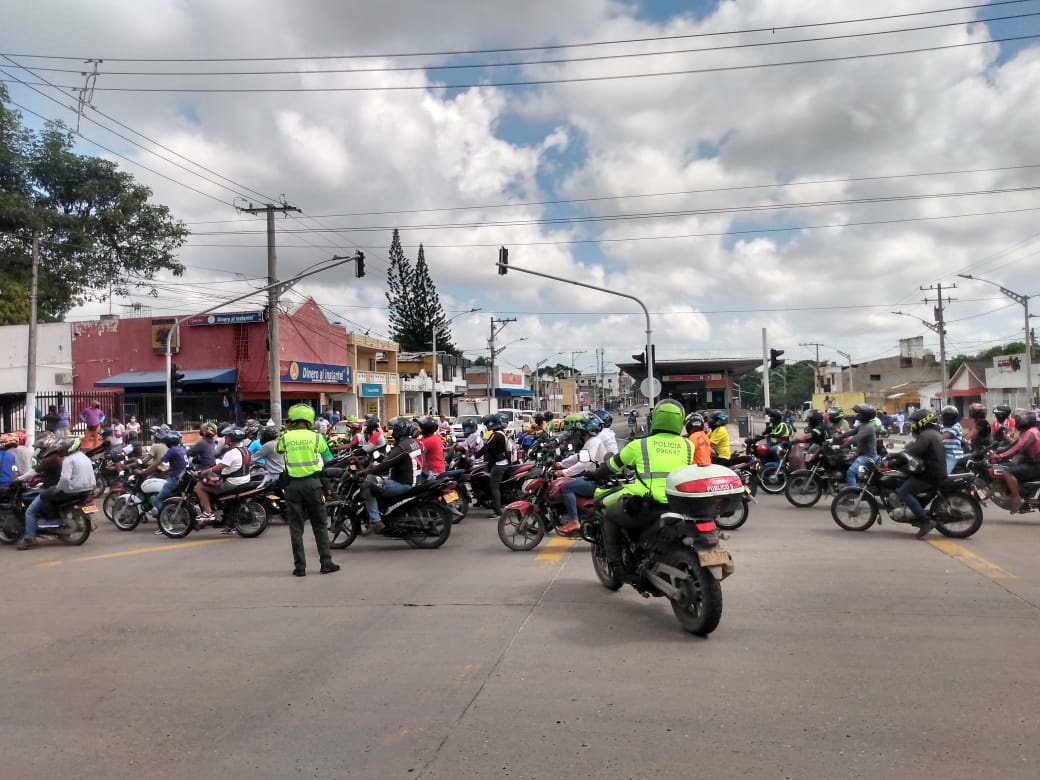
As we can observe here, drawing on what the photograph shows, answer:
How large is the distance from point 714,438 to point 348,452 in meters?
6.76

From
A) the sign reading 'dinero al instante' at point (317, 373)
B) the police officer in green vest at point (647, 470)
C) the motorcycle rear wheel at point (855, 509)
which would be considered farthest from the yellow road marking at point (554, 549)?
the sign reading 'dinero al instante' at point (317, 373)

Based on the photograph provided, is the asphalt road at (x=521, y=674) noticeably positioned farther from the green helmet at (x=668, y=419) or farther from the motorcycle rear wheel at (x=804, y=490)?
the motorcycle rear wheel at (x=804, y=490)

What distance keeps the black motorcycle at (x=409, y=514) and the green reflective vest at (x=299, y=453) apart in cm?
142

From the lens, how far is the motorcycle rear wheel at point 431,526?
390 inches

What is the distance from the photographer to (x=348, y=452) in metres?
15.0

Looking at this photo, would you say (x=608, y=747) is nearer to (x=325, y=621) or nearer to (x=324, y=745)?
(x=324, y=745)

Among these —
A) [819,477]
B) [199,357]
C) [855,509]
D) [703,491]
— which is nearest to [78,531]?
[703,491]

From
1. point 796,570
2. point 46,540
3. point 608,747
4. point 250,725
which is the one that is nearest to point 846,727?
point 608,747

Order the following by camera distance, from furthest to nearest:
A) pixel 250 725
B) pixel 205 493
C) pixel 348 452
→ pixel 348 452
pixel 205 493
pixel 250 725

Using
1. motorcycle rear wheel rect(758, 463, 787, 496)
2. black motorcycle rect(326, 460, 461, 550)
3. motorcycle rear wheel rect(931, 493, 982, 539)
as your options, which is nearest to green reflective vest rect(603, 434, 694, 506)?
black motorcycle rect(326, 460, 461, 550)

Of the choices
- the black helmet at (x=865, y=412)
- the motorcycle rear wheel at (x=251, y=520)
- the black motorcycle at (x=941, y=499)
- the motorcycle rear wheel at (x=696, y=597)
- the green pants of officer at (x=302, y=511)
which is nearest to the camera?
the motorcycle rear wheel at (x=696, y=597)

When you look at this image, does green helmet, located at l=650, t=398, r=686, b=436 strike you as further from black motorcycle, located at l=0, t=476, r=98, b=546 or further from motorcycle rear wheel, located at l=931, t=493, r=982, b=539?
black motorcycle, located at l=0, t=476, r=98, b=546

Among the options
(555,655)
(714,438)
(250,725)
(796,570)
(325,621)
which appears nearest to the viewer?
(250,725)

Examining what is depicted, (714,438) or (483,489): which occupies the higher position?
(714,438)
